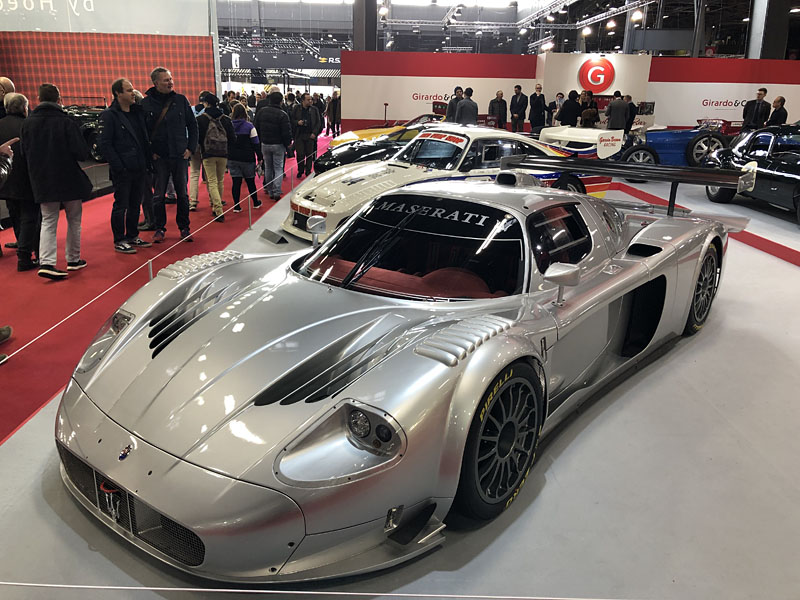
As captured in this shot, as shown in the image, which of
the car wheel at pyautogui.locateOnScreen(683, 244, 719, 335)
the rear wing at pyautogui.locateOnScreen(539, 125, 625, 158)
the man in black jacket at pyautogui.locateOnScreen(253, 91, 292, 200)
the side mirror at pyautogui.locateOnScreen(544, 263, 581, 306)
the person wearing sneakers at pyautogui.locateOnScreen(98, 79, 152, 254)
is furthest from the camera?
the rear wing at pyautogui.locateOnScreen(539, 125, 625, 158)

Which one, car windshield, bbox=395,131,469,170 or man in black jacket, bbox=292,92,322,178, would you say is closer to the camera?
car windshield, bbox=395,131,469,170

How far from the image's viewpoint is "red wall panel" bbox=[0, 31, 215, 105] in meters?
11.6

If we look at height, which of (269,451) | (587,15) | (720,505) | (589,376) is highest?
(587,15)

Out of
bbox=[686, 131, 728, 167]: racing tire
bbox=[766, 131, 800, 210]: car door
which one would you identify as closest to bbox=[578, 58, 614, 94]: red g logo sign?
bbox=[686, 131, 728, 167]: racing tire

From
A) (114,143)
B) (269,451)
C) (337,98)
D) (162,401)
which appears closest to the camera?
(269,451)

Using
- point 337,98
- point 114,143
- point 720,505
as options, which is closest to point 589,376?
point 720,505

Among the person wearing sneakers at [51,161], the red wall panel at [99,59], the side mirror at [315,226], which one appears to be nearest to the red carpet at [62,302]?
the person wearing sneakers at [51,161]

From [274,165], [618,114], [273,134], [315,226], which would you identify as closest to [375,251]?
[315,226]

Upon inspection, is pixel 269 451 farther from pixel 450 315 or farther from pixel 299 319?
pixel 450 315

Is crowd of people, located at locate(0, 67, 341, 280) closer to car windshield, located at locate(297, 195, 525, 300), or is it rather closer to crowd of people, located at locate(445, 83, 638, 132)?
car windshield, located at locate(297, 195, 525, 300)

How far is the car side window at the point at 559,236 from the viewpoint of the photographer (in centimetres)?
313

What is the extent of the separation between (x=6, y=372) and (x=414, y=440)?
2815mm

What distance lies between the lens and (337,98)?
16.5 m

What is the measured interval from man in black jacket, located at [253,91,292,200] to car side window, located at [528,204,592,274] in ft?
19.8
